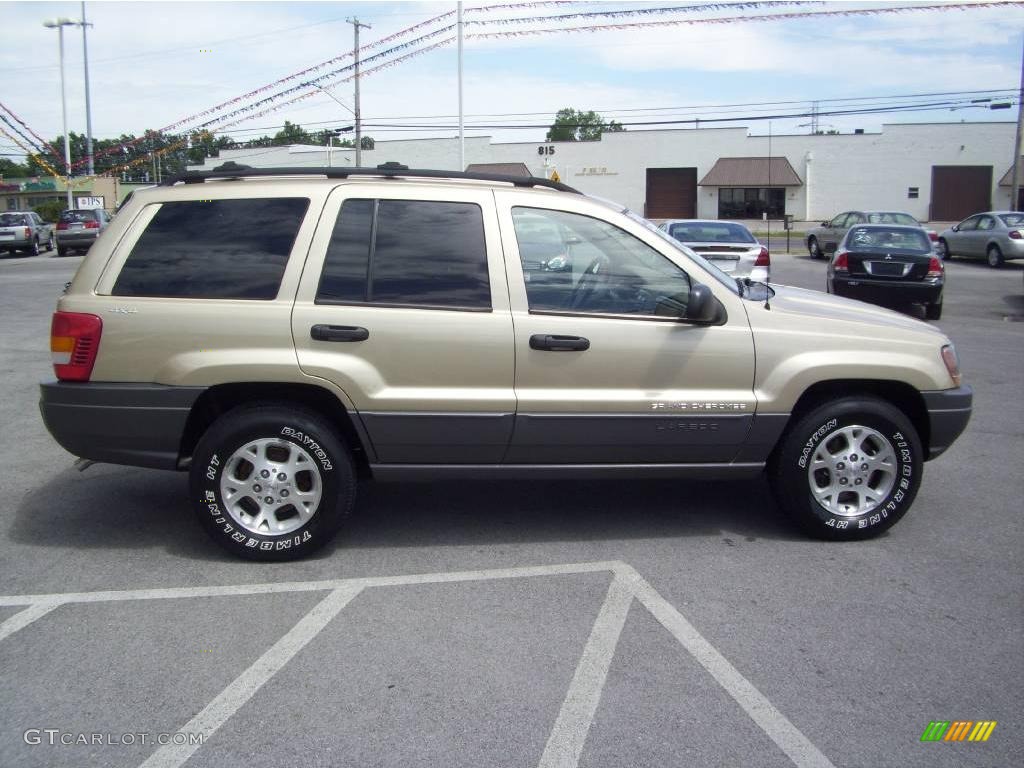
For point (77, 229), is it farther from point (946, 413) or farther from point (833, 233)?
point (946, 413)

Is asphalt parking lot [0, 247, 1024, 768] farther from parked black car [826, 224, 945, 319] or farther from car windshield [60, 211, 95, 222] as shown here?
car windshield [60, 211, 95, 222]

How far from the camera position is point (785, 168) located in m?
57.1

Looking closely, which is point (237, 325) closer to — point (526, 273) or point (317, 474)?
point (317, 474)

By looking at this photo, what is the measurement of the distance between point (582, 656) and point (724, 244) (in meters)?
11.6

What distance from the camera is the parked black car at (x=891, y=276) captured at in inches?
600

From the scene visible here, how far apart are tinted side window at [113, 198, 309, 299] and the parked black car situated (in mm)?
12478

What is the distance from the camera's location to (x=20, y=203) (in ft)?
292

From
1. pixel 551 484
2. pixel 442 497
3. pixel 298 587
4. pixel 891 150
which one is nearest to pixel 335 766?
pixel 298 587

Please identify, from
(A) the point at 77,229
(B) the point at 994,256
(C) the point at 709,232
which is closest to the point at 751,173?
(B) the point at 994,256

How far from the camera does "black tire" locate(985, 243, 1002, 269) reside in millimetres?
27172

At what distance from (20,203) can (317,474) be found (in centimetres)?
9726

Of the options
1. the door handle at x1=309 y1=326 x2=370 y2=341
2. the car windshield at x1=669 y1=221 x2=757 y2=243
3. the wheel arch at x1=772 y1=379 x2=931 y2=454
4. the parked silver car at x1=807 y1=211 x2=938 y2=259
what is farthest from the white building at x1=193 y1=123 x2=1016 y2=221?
the door handle at x1=309 y1=326 x2=370 y2=341

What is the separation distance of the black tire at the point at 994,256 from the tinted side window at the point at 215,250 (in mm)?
26988

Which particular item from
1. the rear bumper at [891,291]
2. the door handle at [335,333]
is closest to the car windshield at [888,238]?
the rear bumper at [891,291]
